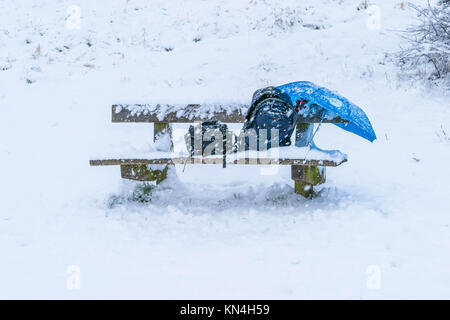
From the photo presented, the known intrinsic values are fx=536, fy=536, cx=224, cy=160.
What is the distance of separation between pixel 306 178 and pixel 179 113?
1359mm

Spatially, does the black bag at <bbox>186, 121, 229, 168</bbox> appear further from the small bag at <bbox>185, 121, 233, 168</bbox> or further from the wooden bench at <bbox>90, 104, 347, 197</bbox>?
the wooden bench at <bbox>90, 104, 347, 197</bbox>

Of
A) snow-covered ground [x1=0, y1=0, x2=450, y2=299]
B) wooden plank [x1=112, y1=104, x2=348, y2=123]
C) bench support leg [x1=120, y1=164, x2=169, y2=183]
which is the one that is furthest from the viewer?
bench support leg [x1=120, y1=164, x2=169, y2=183]

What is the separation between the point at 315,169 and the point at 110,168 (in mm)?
2810

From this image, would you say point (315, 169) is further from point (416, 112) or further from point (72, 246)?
point (416, 112)

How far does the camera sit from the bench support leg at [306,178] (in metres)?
5.11

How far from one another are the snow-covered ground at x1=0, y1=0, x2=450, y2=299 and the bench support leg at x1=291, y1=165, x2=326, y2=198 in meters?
0.11

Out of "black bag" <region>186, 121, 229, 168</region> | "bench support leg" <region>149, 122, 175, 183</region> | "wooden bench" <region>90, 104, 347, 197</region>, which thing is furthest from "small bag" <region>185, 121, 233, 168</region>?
"bench support leg" <region>149, 122, 175, 183</region>

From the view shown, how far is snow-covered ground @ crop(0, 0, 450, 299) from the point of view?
11.7ft

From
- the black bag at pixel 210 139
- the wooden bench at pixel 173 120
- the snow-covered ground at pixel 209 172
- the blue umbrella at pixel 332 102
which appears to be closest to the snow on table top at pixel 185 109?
the wooden bench at pixel 173 120

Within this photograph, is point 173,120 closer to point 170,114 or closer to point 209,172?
point 170,114

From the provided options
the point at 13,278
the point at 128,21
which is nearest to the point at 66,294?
the point at 13,278

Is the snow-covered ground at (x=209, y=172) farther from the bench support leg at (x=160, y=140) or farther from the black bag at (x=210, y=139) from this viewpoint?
the black bag at (x=210, y=139)

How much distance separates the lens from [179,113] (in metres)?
5.08

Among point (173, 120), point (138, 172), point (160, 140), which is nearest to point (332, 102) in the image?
point (173, 120)
